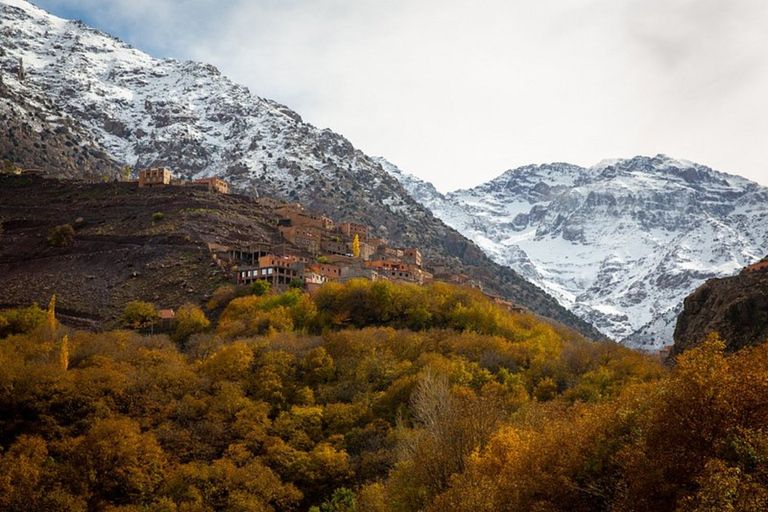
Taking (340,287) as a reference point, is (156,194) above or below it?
above

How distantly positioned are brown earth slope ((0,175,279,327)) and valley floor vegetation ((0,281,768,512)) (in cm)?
834

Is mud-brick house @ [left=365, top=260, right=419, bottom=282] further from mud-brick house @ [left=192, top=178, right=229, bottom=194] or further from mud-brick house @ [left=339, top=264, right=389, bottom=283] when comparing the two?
mud-brick house @ [left=192, top=178, right=229, bottom=194]

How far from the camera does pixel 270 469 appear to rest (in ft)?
193

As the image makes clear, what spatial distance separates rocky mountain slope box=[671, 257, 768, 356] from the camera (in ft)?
229

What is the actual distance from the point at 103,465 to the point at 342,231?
9884 cm

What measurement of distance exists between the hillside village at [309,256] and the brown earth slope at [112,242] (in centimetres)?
282

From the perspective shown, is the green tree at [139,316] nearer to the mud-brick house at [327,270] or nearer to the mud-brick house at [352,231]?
the mud-brick house at [327,270]

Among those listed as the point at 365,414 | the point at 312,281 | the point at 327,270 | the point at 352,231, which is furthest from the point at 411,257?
the point at 365,414

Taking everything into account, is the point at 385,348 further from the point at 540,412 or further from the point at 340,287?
the point at 540,412

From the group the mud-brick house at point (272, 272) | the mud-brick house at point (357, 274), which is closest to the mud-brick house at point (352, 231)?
the mud-brick house at point (357, 274)

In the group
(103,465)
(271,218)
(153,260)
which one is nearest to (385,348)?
(103,465)

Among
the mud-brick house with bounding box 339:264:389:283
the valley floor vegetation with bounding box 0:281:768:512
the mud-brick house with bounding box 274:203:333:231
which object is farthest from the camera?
the mud-brick house with bounding box 274:203:333:231

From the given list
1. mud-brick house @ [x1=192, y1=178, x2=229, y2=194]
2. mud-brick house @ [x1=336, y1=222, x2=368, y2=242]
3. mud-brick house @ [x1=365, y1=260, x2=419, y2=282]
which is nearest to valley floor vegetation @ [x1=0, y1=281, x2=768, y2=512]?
mud-brick house @ [x1=365, y1=260, x2=419, y2=282]

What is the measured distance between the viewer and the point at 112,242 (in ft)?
382
